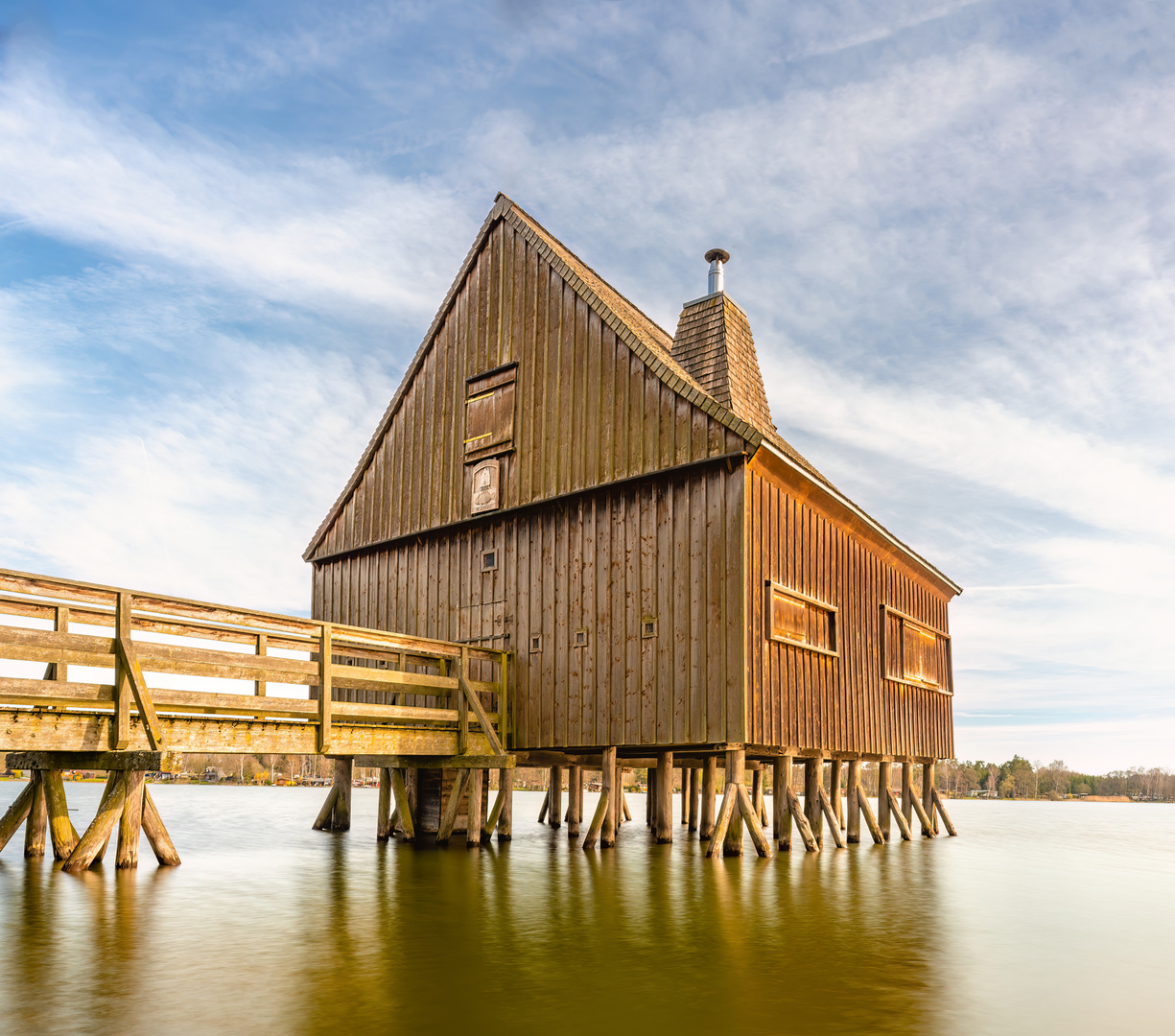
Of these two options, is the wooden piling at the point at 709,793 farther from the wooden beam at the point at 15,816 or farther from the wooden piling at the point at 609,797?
the wooden beam at the point at 15,816

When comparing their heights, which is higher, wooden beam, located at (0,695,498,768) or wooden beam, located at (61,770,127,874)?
wooden beam, located at (0,695,498,768)

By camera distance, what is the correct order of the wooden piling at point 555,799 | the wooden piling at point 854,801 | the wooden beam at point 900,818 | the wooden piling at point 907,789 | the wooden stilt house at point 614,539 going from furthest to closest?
the wooden piling at point 555,799 < the wooden piling at point 907,789 < the wooden beam at point 900,818 < the wooden piling at point 854,801 < the wooden stilt house at point 614,539

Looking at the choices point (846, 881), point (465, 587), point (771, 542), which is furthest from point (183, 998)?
point (465, 587)

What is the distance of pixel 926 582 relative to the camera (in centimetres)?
2434

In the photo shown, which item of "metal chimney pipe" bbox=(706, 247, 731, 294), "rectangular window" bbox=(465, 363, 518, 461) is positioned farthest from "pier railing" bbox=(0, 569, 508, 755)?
"metal chimney pipe" bbox=(706, 247, 731, 294)

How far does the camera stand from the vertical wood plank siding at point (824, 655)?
621 inches

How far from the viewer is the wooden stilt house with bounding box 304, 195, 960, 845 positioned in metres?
15.9

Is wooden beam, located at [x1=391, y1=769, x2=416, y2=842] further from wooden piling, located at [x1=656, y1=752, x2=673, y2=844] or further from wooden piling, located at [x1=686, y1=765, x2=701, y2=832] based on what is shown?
wooden piling, located at [x1=686, y1=765, x2=701, y2=832]

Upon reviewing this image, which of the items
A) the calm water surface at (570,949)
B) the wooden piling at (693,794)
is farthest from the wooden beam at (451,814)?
the wooden piling at (693,794)

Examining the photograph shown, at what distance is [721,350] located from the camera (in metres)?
18.7

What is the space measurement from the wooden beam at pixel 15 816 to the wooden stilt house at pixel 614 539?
7.39m

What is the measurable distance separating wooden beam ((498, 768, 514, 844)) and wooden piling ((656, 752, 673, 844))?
279cm

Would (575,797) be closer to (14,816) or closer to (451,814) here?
(451,814)

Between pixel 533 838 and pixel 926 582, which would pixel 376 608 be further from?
pixel 926 582
